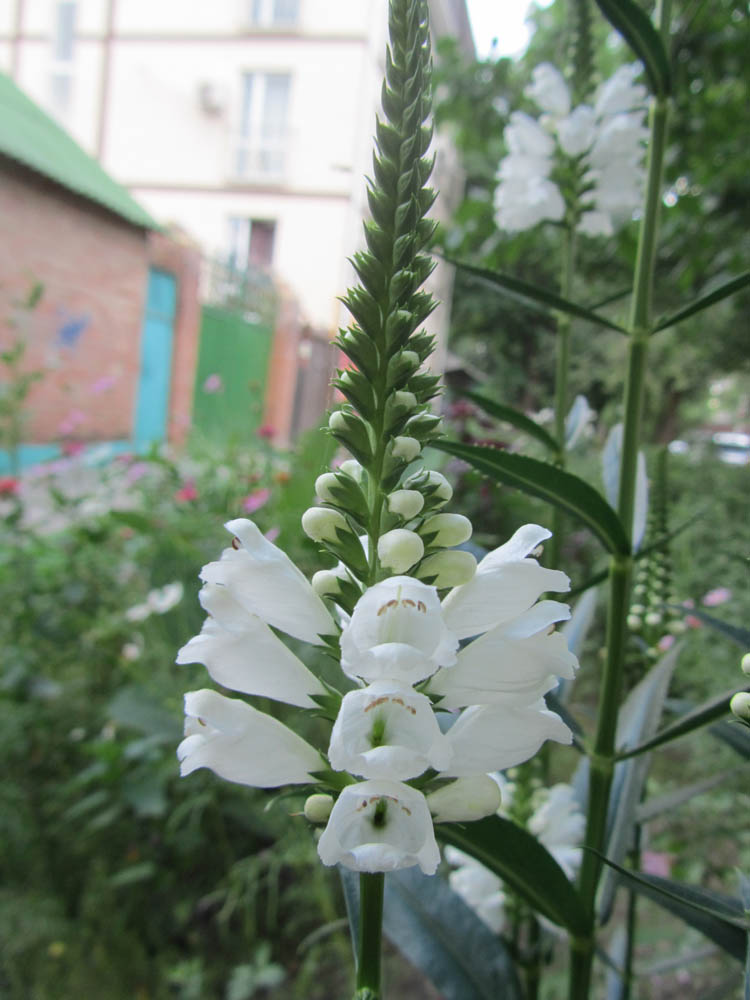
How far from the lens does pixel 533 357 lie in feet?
12.5

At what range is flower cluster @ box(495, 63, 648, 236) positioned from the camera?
867mm

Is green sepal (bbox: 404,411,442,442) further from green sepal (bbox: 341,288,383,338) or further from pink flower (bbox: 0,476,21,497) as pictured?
pink flower (bbox: 0,476,21,497)

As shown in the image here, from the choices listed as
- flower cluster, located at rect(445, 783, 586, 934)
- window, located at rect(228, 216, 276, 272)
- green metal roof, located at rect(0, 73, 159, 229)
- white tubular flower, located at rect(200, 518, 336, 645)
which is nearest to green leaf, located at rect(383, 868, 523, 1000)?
flower cluster, located at rect(445, 783, 586, 934)

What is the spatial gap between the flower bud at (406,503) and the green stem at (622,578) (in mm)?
254

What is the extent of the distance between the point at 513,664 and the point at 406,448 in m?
0.12

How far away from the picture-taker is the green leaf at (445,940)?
21.0 inches

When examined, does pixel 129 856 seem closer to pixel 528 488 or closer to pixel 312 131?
pixel 528 488

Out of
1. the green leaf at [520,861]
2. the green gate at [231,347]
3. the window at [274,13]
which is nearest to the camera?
the green leaf at [520,861]

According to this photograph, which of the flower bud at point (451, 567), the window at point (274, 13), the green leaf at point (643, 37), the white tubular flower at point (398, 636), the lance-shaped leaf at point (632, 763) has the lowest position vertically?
the lance-shaped leaf at point (632, 763)

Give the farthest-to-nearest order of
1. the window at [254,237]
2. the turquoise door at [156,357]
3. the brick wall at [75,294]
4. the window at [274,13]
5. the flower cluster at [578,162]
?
the window at [254,237] → the window at [274,13] → the turquoise door at [156,357] → the brick wall at [75,294] → the flower cluster at [578,162]

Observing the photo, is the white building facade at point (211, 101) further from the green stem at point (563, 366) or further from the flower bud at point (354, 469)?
the flower bud at point (354, 469)

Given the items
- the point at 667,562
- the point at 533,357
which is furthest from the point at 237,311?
the point at 667,562

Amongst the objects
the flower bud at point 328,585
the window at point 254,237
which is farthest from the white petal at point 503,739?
the window at point 254,237

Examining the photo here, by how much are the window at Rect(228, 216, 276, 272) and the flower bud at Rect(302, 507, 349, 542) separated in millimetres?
9461
